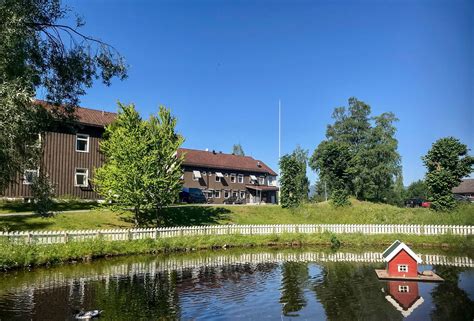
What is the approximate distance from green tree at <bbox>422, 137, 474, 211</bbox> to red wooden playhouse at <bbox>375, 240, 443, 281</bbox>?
23.4 m

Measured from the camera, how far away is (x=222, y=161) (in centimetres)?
6088

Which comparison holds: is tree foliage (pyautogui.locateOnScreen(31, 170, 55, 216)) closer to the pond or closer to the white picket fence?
the white picket fence

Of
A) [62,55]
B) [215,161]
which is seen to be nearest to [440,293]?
[62,55]

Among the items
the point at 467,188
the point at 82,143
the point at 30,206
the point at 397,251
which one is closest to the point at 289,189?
the point at 82,143

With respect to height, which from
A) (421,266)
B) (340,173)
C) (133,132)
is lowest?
(421,266)

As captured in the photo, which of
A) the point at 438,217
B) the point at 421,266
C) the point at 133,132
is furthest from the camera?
the point at 438,217

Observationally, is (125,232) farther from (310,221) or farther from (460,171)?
(460,171)

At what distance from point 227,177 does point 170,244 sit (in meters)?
33.6

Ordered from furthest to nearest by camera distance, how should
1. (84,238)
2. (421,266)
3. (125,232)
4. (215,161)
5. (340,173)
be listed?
(215,161), (340,173), (125,232), (84,238), (421,266)

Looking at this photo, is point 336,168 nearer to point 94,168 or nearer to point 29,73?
point 94,168

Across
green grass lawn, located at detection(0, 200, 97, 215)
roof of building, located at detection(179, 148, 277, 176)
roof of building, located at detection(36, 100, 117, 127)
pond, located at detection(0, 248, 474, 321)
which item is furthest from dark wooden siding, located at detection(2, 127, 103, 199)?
pond, located at detection(0, 248, 474, 321)

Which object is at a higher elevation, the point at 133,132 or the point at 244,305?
the point at 133,132

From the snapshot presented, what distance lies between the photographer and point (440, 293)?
48.8ft

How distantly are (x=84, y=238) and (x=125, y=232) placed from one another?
2691mm
